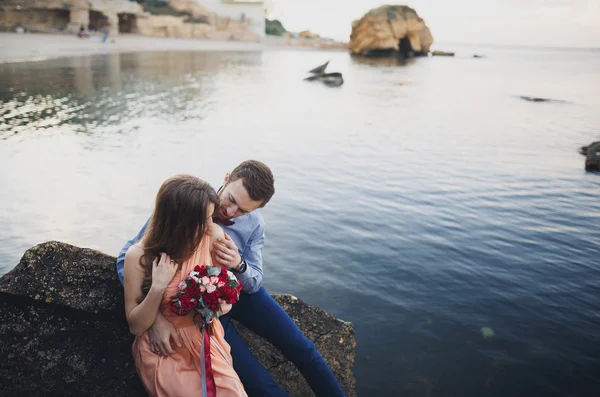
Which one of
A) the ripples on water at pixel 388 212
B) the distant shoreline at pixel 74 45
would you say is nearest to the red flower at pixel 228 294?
the ripples on water at pixel 388 212

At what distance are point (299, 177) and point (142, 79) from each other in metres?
20.8

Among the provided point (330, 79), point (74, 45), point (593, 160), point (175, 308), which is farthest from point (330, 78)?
point (175, 308)

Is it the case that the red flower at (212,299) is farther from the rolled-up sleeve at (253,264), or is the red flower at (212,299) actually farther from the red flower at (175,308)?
the rolled-up sleeve at (253,264)

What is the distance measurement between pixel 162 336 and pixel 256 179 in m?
1.28

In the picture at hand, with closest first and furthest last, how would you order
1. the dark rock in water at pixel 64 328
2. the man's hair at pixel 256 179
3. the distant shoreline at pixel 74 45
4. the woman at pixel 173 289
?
the woman at pixel 173 289
the dark rock in water at pixel 64 328
the man's hair at pixel 256 179
the distant shoreline at pixel 74 45

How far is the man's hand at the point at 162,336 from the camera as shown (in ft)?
9.09

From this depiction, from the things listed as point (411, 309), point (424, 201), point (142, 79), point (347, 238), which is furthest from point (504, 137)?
point (142, 79)

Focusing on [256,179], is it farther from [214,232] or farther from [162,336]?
[162,336]

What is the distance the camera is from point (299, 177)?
12.5 metres

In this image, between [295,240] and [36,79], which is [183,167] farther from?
[36,79]

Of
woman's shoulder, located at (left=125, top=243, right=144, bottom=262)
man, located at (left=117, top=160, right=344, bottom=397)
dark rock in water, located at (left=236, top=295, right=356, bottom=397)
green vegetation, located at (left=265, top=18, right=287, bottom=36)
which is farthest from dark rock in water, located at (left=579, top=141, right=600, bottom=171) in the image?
green vegetation, located at (left=265, top=18, right=287, bottom=36)

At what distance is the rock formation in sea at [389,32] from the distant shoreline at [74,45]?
25156mm

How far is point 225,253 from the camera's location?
3.09 m

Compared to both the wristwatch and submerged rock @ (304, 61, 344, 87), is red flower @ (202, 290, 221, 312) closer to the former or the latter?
the wristwatch
